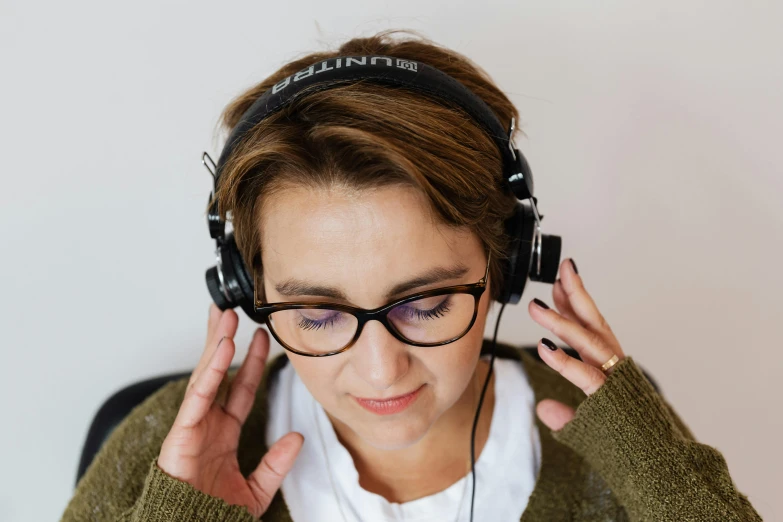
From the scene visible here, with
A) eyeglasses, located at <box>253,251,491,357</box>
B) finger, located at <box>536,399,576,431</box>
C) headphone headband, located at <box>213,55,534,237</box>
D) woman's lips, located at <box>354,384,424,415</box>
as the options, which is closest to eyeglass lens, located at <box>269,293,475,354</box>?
eyeglasses, located at <box>253,251,491,357</box>

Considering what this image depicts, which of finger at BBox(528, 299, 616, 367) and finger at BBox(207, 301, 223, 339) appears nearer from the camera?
finger at BBox(528, 299, 616, 367)

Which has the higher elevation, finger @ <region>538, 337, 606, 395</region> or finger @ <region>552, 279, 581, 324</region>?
finger @ <region>552, 279, 581, 324</region>

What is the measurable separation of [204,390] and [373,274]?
0.43 m

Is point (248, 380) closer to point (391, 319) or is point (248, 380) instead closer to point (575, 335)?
point (391, 319)

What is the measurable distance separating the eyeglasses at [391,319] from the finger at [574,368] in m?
0.18

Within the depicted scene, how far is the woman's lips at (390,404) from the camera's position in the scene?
1.10 meters

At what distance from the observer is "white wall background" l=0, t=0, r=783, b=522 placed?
145 cm

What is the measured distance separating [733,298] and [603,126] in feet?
2.05

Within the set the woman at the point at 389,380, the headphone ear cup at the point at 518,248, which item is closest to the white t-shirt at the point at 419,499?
the woman at the point at 389,380

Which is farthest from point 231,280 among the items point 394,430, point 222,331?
point 394,430

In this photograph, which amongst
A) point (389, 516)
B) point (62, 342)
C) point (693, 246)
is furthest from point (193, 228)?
point (693, 246)

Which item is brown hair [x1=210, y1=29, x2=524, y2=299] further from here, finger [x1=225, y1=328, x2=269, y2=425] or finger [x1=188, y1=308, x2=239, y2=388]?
finger [x1=225, y1=328, x2=269, y2=425]

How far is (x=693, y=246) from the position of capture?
5.63 ft

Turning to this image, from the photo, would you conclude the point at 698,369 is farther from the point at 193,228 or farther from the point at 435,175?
the point at 193,228
